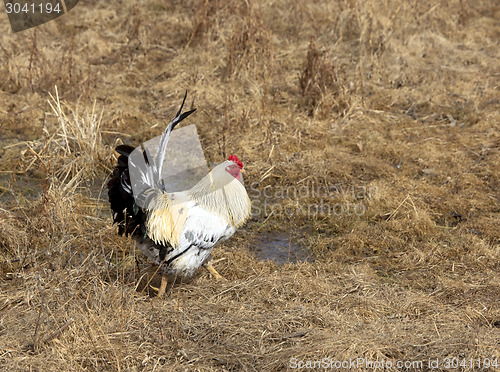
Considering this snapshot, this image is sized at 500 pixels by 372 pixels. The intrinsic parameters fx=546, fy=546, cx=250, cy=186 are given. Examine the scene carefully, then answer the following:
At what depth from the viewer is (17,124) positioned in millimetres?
7219

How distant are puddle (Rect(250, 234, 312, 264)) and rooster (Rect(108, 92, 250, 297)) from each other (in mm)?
776

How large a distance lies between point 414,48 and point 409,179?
12.1 feet

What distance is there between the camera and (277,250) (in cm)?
505

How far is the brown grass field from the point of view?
11.0 feet

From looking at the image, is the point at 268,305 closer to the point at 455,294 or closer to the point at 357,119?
the point at 455,294

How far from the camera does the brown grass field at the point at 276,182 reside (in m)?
3.35

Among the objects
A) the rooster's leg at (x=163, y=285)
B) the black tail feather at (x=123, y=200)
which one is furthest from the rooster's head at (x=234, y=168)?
the rooster's leg at (x=163, y=285)

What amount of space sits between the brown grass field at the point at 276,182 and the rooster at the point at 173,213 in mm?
255

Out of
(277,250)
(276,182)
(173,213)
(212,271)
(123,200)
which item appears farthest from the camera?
(276,182)

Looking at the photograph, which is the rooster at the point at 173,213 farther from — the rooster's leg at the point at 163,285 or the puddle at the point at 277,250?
the puddle at the point at 277,250

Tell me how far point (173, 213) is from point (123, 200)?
0.38m

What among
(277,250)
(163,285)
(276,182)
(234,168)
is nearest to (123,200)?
(163,285)

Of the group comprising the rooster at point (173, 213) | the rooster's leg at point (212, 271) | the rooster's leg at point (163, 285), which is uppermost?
the rooster at point (173, 213)

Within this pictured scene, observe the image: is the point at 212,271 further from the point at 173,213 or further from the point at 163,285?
the point at 173,213
